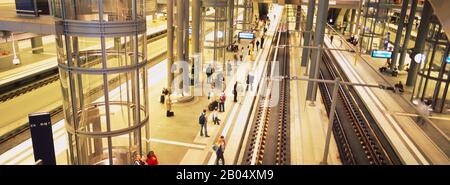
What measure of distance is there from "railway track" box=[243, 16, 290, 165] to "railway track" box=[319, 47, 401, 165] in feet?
7.28

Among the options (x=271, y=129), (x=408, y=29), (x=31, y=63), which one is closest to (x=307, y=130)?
(x=271, y=129)

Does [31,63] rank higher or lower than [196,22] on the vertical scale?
lower

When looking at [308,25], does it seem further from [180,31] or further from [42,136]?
[42,136]

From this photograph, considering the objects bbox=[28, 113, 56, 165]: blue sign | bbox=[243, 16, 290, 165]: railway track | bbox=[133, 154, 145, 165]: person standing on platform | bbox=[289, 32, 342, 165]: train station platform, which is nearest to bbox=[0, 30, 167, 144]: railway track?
bbox=[133, 154, 145, 165]: person standing on platform

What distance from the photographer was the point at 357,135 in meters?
15.1

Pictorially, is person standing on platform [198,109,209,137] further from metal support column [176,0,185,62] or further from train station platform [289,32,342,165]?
metal support column [176,0,185,62]

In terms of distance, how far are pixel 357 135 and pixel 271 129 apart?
12.3ft

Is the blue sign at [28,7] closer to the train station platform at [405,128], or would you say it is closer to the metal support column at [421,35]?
the train station platform at [405,128]

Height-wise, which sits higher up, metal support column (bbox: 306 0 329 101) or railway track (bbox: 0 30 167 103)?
metal support column (bbox: 306 0 329 101)

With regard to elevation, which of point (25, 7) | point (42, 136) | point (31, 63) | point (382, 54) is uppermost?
point (25, 7)

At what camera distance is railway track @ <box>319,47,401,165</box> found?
1298 cm
